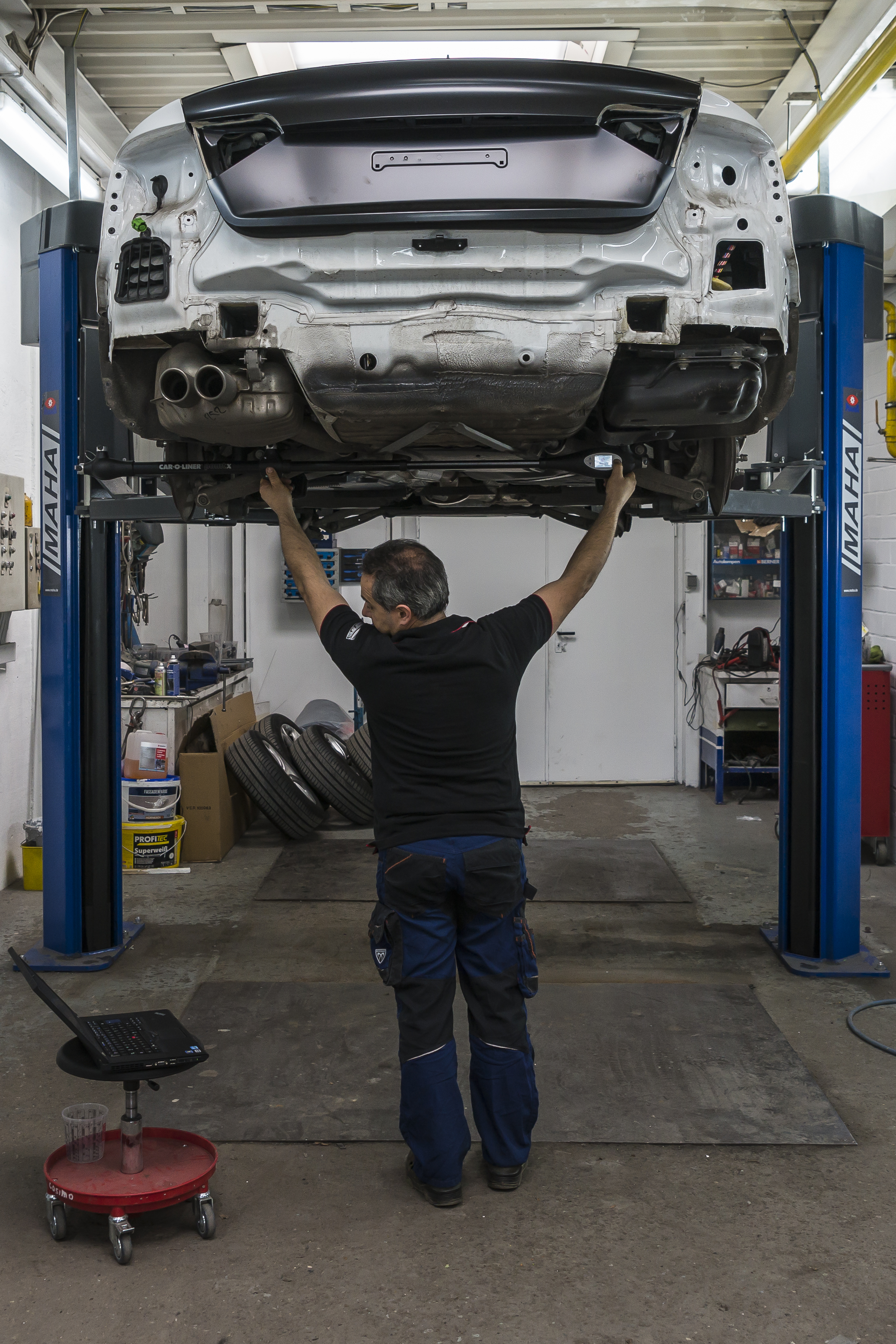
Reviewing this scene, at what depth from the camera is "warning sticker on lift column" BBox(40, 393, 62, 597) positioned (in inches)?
163

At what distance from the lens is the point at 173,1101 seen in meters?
3.03

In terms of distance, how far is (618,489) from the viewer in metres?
2.91

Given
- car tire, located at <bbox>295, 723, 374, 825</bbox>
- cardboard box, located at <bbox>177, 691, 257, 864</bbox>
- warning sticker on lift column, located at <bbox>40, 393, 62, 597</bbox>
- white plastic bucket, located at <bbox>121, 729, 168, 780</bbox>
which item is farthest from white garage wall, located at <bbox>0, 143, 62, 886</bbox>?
car tire, located at <bbox>295, 723, 374, 825</bbox>

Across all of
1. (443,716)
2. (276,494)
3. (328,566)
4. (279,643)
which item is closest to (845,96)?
(276,494)

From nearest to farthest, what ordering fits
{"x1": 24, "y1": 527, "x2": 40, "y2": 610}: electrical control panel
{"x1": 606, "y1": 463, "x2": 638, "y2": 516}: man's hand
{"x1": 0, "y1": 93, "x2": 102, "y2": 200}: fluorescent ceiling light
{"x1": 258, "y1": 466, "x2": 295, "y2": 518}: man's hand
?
{"x1": 606, "y1": 463, "x2": 638, "y2": 516}: man's hand, {"x1": 258, "y1": 466, "x2": 295, "y2": 518}: man's hand, {"x1": 0, "y1": 93, "x2": 102, "y2": 200}: fluorescent ceiling light, {"x1": 24, "y1": 527, "x2": 40, "y2": 610}: electrical control panel

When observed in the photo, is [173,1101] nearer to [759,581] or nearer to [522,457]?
[522,457]

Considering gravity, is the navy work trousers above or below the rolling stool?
above

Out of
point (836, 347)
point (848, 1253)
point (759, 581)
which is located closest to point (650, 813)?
point (759, 581)

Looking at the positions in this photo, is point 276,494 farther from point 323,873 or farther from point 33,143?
point 323,873

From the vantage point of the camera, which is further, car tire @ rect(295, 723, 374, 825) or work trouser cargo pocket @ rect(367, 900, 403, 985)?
car tire @ rect(295, 723, 374, 825)

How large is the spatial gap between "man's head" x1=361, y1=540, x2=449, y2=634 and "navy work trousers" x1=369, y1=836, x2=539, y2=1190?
0.53 m

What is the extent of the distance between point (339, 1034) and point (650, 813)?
4002 mm

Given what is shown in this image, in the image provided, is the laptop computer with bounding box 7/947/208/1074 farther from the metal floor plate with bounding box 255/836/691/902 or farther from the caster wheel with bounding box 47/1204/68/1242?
the metal floor plate with bounding box 255/836/691/902

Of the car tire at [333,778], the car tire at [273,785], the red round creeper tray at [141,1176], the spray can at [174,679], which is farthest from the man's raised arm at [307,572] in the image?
the car tire at [333,778]
